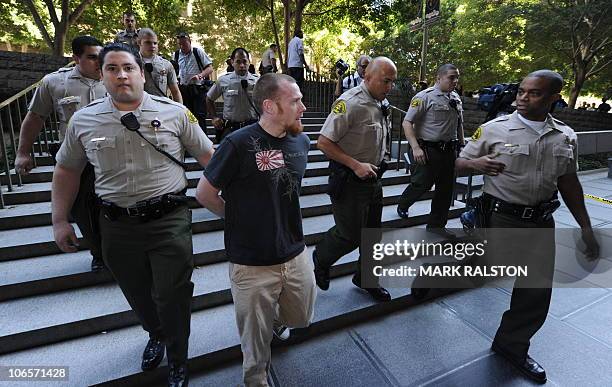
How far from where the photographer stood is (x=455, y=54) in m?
A: 16.3

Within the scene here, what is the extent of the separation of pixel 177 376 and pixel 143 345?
486 mm

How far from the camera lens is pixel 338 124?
2723 mm

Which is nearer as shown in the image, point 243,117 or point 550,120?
point 550,120

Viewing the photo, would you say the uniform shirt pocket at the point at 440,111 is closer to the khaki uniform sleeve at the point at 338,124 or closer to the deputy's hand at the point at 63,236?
the khaki uniform sleeve at the point at 338,124

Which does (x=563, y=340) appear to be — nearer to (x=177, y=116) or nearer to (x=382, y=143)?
(x=382, y=143)

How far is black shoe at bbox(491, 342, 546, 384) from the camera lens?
225 cm

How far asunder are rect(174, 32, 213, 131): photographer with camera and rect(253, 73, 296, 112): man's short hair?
3850mm

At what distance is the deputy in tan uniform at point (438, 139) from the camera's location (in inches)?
154

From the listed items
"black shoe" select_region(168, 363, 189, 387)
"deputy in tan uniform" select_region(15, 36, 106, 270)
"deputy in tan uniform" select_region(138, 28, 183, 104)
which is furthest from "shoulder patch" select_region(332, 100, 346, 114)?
"black shoe" select_region(168, 363, 189, 387)

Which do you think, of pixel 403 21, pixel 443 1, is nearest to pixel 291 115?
pixel 403 21

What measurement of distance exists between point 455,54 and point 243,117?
50.1 ft

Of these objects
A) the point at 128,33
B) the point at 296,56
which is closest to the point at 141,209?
the point at 128,33

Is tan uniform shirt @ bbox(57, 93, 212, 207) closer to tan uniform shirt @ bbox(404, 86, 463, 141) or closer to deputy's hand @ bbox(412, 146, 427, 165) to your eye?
deputy's hand @ bbox(412, 146, 427, 165)

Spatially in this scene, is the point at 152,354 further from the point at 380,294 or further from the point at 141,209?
the point at 380,294
